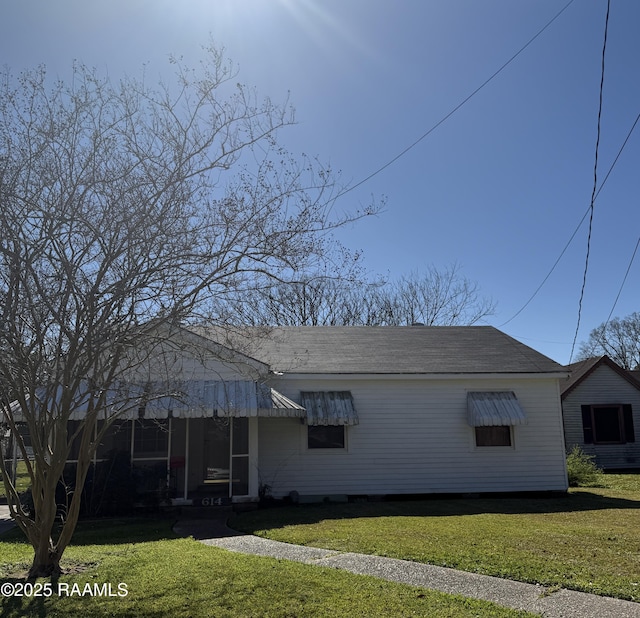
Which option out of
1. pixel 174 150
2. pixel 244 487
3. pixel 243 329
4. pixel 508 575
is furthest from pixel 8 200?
pixel 244 487

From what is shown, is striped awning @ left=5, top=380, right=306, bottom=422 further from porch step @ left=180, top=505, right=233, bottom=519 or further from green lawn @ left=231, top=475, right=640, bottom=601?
green lawn @ left=231, top=475, right=640, bottom=601

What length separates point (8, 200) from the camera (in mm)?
6941

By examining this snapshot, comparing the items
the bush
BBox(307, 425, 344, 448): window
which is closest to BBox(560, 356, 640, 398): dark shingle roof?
the bush

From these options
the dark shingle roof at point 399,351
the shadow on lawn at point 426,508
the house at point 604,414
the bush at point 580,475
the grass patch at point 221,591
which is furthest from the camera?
the house at point 604,414

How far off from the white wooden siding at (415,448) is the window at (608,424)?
1040 cm

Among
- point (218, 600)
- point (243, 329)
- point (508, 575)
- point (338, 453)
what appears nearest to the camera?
point (218, 600)

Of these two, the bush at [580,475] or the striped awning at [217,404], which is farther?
the bush at [580,475]

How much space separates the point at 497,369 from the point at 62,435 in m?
12.5

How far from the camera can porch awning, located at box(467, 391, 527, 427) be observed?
15.7 metres

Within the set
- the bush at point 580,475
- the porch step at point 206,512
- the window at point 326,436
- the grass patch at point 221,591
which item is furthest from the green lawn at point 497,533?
the bush at point 580,475

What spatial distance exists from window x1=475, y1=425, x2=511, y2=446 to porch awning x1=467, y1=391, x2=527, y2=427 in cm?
76

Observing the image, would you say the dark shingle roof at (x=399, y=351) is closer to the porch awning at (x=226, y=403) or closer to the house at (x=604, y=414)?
the porch awning at (x=226, y=403)

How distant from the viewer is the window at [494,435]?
16.4 metres

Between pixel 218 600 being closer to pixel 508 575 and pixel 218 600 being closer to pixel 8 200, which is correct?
pixel 508 575
